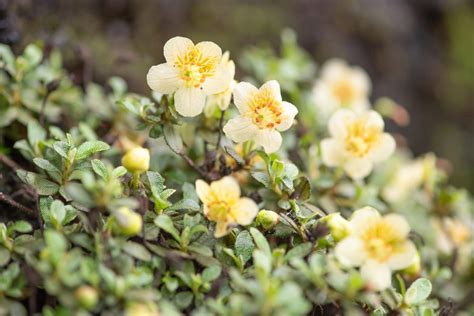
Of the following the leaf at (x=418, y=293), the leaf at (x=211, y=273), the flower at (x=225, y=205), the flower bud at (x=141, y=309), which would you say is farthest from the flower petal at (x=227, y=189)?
the leaf at (x=418, y=293)

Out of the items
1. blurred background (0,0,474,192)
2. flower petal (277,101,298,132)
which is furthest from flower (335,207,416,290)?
blurred background (0,0,474,192)

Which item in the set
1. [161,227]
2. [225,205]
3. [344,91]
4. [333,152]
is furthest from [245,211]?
[344,91]

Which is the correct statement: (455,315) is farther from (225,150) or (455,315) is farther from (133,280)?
(133,280)

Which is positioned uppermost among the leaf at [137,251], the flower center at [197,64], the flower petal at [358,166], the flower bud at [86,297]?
the flower center at [197,64]

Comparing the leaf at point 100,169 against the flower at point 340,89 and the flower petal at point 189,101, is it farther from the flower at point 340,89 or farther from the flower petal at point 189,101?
the flower at point 340,89

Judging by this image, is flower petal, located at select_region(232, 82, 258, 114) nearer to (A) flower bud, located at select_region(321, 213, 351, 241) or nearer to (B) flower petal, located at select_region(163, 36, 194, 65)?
(B) flower petal, located at select_region(163, 36, 194, 65)

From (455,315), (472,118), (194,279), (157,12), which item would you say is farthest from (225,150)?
(472,118)

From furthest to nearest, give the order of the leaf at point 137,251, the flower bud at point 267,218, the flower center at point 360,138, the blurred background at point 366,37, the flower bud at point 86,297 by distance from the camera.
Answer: the blurred background at point 366,37
the flower center at point 360,138
the flower bud at point 267,218
the leaf at point 137,251
the flower bud at point 86,297
